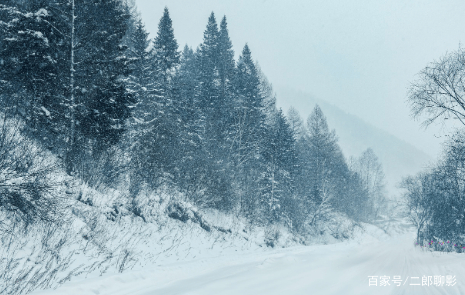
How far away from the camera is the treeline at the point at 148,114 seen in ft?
32.8

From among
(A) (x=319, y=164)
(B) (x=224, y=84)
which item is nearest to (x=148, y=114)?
(B) (x=224, y=84)

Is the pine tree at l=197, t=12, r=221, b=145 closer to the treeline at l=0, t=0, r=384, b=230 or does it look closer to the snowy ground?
the treeline at l=0, t=0, r=384, b=230

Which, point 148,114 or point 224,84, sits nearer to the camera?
point 148,114

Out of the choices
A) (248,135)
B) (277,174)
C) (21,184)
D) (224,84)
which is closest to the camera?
(21,184)

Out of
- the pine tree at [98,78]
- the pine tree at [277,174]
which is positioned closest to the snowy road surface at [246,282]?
the pine tree at [98,78]

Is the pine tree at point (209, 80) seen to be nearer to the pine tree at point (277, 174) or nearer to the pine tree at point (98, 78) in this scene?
the pine tree at point (277, 174)

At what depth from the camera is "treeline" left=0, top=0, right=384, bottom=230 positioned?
999 centimetres

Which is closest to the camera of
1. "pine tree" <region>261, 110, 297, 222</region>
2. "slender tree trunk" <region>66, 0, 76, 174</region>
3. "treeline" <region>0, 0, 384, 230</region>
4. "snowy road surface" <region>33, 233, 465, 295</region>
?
"snowy road surface" <region>33, 233, 465, 295</region>

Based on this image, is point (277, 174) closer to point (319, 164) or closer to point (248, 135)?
point (248, 135)

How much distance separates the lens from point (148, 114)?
18094 millimetres

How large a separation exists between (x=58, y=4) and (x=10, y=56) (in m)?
3.42

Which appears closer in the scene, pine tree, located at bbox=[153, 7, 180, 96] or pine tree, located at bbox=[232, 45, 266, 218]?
pine tree, located at bbox=[232, 45, 266, 218]

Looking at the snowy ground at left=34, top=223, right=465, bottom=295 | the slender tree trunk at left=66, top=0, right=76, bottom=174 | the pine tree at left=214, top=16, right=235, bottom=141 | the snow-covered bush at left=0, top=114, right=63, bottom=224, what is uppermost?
the pine tree at left=214, top=16, right=235, bottom=141

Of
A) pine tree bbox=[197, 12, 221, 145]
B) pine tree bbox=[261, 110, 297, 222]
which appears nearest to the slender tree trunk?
pine tree bbox=[197, 12, 221, 145]
